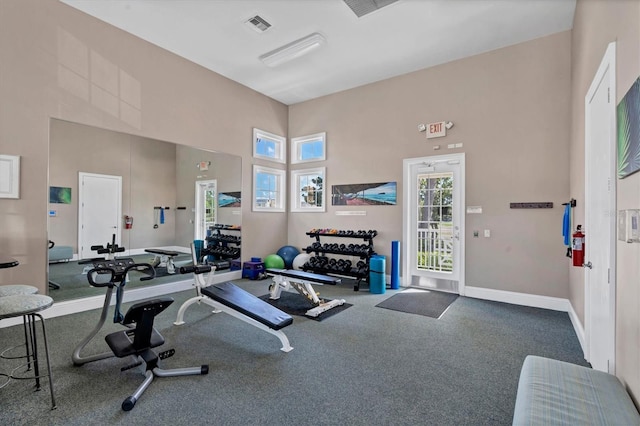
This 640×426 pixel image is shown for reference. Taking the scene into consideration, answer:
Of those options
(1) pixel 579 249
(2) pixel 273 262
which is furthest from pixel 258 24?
(1) pixel 579 249

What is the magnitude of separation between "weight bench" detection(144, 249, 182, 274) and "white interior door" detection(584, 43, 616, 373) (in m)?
5.49

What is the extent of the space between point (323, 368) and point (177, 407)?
3.83 feet

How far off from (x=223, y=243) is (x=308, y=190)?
2248mm

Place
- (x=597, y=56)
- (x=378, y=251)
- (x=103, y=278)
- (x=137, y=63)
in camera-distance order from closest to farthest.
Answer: (x=597, y=56) < (x=103, y=278) < (x=137, y=63) < (x=378, y=251)

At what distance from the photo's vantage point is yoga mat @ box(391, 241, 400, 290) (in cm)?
551

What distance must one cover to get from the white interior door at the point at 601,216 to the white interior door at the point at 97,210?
5636 mm

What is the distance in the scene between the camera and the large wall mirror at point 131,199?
402 centimetres

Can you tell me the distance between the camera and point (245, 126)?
633cm

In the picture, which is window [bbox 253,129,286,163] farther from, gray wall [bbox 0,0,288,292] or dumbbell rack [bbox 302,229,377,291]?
dumbbell rack [bbox 302,229,377,291]

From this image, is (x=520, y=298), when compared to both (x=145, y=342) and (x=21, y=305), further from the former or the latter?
(x=21, y=305)

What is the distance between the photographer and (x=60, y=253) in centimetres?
400

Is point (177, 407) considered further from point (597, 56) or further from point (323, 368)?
point (597, 56)

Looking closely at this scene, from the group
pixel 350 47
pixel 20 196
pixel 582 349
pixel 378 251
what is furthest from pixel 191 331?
pixel 350 47

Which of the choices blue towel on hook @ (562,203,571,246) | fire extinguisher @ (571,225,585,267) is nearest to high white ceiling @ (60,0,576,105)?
blue towel on hook @ (562,203,571,246)
